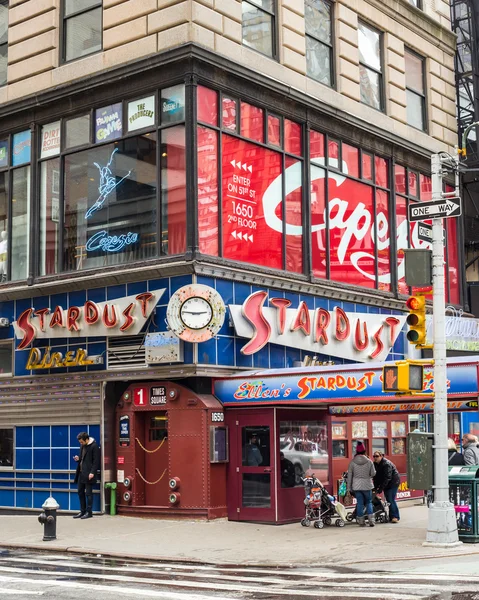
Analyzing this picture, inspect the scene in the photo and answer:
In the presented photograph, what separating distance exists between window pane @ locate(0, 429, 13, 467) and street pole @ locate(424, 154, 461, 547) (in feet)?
41.6

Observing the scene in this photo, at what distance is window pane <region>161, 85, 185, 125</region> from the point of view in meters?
22.0

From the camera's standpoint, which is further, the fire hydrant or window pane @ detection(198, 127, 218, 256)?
window pane @ detection(198, 127, 218, 256)

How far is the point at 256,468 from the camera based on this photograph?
68.6 feet

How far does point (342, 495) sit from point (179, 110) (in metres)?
9.74

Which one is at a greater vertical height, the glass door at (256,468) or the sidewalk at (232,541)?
the glass door at (256,468)

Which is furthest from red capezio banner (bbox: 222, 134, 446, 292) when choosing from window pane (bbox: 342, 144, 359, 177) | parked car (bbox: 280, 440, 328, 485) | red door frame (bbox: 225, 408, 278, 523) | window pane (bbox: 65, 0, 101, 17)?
window pane (bbox: 65, 0, 101, 17)

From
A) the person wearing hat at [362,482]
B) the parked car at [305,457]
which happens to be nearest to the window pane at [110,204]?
the parked car at [305,457]

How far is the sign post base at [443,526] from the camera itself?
16.0 metres

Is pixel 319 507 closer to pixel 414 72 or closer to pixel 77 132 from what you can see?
pixel 77 132

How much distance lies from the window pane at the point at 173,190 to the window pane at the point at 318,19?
630cm

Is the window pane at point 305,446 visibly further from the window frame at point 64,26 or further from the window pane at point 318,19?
the window pane at point 318,19

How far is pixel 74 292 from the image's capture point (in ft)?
77.4

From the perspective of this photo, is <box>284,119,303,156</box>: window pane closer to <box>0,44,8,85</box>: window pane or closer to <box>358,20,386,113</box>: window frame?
<box>358,20,386,113</box>: window frame

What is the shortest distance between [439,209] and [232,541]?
7.40 metres
